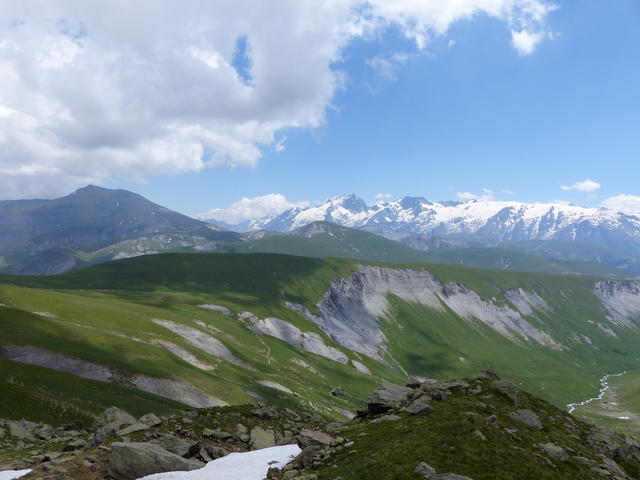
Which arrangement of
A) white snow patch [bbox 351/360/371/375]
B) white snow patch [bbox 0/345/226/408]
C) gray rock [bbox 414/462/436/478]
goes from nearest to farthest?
1. gray rock [bbox 414/462/436/478]
2. white snow patch [bbox 0/345/226/408]
3. white snow patch [bbox 351/360/371/375]

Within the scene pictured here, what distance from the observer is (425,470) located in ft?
68.1

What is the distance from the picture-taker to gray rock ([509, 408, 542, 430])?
1168 inches

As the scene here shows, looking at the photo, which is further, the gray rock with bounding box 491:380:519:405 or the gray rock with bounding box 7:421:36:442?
the gray rock with bounding box 7:421:36:442

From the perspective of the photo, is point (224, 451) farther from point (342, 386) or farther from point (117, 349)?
point (342, 386)

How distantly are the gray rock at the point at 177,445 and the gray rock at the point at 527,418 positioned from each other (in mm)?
22402

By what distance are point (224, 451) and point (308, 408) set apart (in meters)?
65.3

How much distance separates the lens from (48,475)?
23.1 meters

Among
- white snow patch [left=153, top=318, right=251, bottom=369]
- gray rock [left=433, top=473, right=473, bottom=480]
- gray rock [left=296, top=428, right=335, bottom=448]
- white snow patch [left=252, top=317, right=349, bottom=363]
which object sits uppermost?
gray rock [left=433, top=473, right=473, bottom=480]

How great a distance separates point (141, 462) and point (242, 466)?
5.88 metres

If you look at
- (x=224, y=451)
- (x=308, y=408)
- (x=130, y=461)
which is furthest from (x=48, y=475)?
(x=308, y=408)

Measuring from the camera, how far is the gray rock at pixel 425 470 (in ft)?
67.2

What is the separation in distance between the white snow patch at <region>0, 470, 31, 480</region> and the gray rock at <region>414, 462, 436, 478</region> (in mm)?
22193

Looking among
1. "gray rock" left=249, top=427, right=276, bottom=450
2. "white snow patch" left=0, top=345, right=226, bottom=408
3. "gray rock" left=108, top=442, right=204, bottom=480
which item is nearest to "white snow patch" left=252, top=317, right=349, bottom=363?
"white snow patch" left=0, top=345, right=226, bottom=408

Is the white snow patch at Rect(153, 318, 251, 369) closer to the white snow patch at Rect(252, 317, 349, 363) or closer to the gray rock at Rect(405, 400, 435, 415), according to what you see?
the white snow patch at Rect(252, 317, 349, 363)
